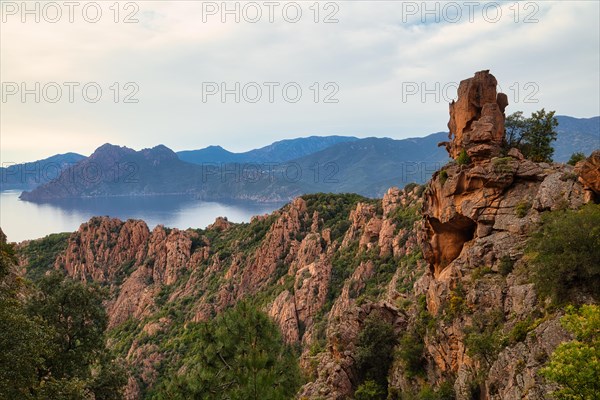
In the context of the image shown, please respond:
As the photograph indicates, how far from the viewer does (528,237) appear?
22.2m

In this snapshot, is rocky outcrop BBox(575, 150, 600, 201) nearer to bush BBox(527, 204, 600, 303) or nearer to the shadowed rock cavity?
bush BBox(527, 204, 600, 303)

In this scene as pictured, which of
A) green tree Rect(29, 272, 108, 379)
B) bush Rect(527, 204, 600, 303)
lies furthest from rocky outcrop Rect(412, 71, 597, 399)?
green tree Rect(29, 272, 108, 379)

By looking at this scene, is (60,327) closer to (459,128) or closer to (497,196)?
(497,196)

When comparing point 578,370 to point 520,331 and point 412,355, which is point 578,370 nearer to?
point 520,331

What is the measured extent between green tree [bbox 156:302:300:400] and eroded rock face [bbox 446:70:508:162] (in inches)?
747

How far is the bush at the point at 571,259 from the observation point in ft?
53.1

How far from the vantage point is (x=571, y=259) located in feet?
53.3

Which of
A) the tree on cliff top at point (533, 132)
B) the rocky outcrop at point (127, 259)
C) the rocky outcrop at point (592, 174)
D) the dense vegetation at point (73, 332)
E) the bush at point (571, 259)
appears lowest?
the rocky outcrop at point (127, 259)

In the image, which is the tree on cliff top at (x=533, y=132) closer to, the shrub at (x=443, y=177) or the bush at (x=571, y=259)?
the shrub at (x=443, y=177)

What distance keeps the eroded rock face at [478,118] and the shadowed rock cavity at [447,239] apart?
458 cm

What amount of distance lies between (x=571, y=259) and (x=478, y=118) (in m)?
15.7

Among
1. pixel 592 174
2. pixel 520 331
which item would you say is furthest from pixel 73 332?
pixel 592 174

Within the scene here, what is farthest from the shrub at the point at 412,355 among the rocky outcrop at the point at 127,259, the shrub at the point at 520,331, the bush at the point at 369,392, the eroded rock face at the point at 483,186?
the rocky outcrop at the point at 127,259

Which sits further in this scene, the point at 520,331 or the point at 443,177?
the point at 443,177
